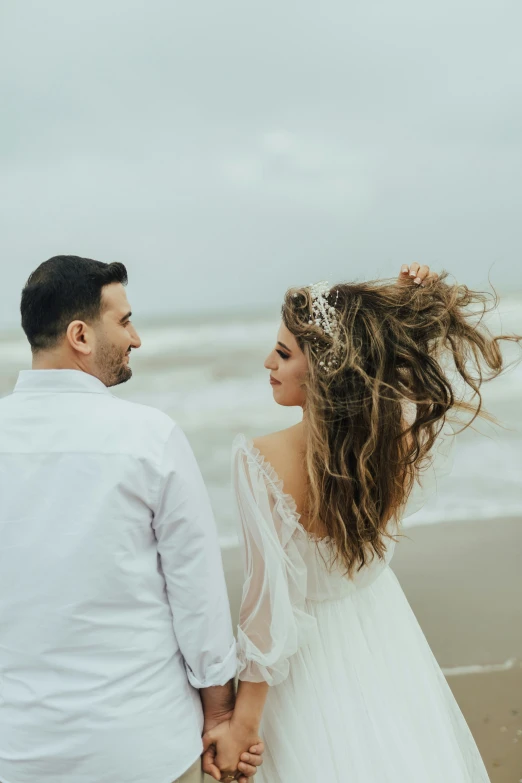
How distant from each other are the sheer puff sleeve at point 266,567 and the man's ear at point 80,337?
46 centimetres

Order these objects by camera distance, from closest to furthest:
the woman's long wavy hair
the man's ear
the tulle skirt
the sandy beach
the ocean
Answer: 1. the man's ear
2. the woman's long wavy hair
3. the tulle skirt
4. the sandy beach
5. the ocean

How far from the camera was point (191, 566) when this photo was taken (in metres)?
1.72

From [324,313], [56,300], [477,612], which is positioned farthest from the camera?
[477,612]

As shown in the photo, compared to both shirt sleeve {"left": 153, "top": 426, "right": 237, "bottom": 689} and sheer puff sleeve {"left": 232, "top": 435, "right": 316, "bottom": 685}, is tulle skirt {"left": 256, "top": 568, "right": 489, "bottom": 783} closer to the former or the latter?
sheer puff sleeve {"left": 232, "top": 435, "right": 316, "bottom": 685}

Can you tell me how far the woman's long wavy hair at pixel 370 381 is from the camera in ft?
Answer: 5.96

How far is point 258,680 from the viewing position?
187cm

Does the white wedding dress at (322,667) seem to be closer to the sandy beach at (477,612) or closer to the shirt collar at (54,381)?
the shirt collar at (54,381)

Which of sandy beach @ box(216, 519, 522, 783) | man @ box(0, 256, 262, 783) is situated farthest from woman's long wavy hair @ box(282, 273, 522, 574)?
sandy beach @ box(216, 519, 522, 783)

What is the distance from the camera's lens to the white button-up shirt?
159cm

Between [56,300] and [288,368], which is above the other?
[56,300]

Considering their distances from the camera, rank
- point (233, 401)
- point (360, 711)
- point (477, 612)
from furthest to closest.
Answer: point (233, 401)
point (477, 612)
point (360, 711)

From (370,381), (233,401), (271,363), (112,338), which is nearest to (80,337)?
(112,338)

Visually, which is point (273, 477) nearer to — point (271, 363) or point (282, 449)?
point (282, 449)

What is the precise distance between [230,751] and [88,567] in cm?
69
